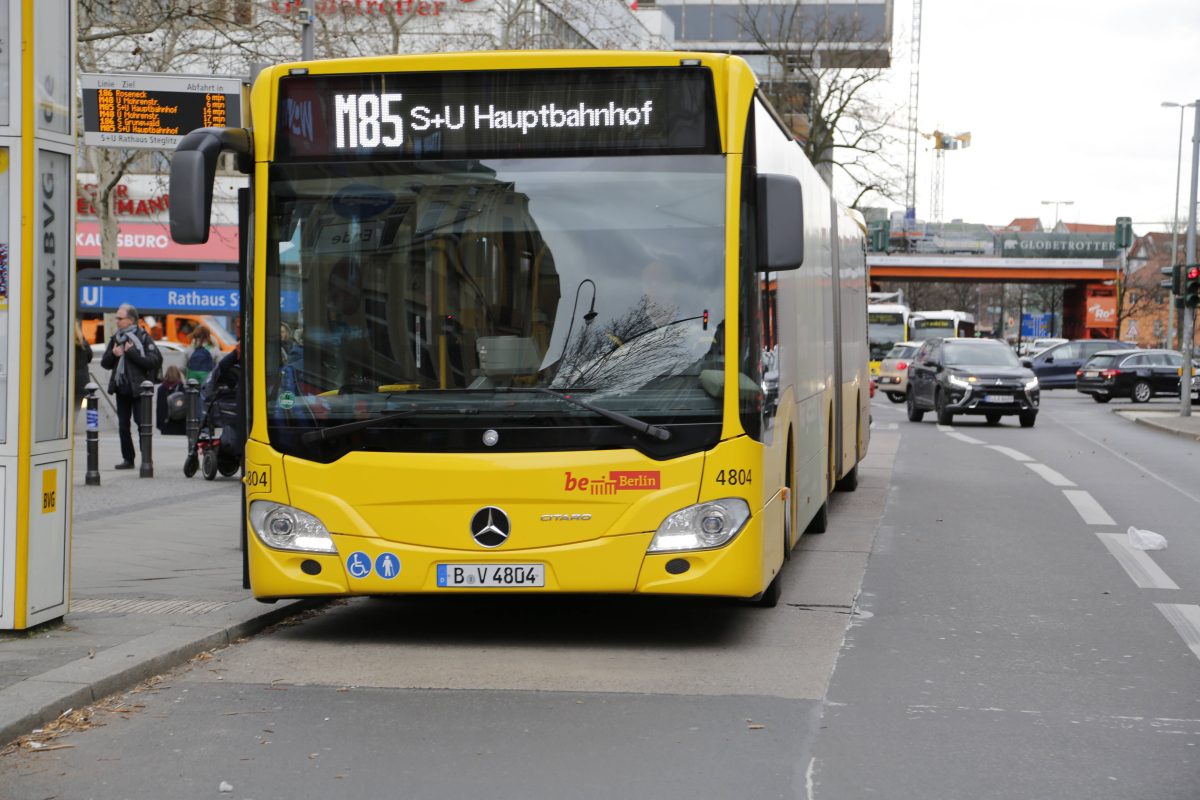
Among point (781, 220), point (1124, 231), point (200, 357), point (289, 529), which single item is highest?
point (1124, 231)

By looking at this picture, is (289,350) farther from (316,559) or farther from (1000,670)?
(1000,670)

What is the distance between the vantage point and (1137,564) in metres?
11.4

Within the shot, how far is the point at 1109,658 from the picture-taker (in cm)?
780

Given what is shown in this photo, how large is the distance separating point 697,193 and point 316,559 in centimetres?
245

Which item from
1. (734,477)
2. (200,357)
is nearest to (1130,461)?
(200,357)

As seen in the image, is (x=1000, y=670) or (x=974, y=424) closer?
(x=1000, y=670)

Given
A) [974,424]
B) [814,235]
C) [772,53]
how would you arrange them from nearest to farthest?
1. [814,235]
2. [974,424]
3. [772,53]

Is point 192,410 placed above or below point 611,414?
below

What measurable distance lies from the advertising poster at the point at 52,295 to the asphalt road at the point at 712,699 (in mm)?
1385

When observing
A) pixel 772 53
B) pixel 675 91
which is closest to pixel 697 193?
pixel 675 91

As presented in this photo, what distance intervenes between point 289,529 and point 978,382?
24760 mm

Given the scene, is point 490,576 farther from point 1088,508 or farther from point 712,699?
point 1088,508

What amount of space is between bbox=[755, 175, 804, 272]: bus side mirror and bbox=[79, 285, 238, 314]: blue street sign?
13.5m

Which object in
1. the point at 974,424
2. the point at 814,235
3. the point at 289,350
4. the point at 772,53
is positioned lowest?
the point at 974,424
